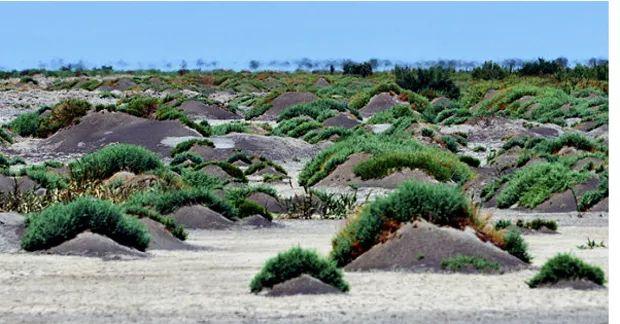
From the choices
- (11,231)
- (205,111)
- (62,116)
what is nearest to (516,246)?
(11,231)

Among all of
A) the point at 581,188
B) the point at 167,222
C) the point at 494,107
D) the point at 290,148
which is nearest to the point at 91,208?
the point at 167,222

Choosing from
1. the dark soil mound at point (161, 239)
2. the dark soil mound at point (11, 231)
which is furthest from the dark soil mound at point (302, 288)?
the dark soil mound at point (11, 231)

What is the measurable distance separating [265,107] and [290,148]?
24.4 metres

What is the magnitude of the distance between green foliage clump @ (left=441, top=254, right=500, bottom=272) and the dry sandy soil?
25 cm

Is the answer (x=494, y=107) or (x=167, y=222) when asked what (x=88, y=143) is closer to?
(x=494, y=107)

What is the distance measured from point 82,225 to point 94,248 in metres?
0.64

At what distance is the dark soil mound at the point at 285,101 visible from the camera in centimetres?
7319

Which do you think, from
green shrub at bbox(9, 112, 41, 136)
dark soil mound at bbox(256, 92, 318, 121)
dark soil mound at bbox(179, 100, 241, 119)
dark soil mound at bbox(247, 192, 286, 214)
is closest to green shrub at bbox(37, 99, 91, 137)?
green shrub at bbox(9, 112, 41, 136)

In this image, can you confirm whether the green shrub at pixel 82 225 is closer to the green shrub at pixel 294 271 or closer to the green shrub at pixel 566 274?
the green shrub at pixel 294 271

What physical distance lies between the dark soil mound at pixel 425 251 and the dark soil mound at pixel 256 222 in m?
8.41

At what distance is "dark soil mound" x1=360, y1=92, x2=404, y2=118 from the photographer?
71.9m

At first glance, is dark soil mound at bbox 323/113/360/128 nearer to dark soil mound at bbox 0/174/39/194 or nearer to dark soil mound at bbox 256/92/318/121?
dark soil mound at bbox 256/92/318/121

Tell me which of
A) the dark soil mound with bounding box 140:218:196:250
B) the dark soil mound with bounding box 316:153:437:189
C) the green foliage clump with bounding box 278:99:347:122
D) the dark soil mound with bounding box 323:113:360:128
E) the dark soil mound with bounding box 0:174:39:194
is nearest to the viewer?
the dark soil mound with bounding box 140:218:196:250

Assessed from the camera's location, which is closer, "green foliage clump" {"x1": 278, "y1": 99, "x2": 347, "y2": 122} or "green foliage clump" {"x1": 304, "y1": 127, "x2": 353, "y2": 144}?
"green foliage clump" {"x1": 304, "y1": 127, "x2": 353, "y2": 144}
